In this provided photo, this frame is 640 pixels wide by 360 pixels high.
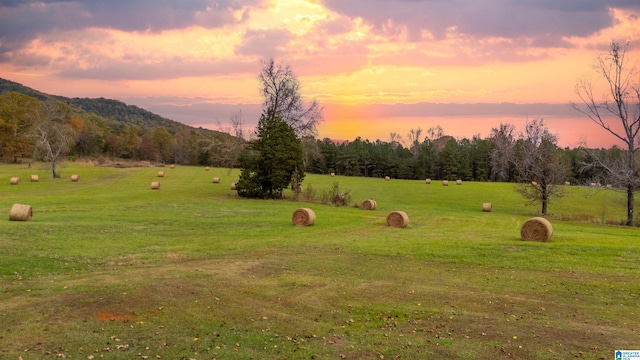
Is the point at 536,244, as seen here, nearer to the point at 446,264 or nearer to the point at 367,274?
the point at 446,264

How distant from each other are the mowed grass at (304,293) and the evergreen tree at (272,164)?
16.4m

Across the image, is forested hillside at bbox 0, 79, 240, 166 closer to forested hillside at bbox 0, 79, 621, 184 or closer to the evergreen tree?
forested hillside at bbox 0, 79, 621, 184

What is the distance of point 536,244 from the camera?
17531mm

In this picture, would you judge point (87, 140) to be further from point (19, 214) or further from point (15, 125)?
point (19, 214)

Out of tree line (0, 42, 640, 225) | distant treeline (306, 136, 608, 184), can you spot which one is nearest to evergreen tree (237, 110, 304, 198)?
tree line (0, 42, 640, 225)

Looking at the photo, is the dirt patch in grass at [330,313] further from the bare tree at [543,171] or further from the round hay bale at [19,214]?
the bare tree at [543,171]

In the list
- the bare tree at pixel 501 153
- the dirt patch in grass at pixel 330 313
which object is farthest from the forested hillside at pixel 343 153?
the dirt patch in grass at pixel 330 313
